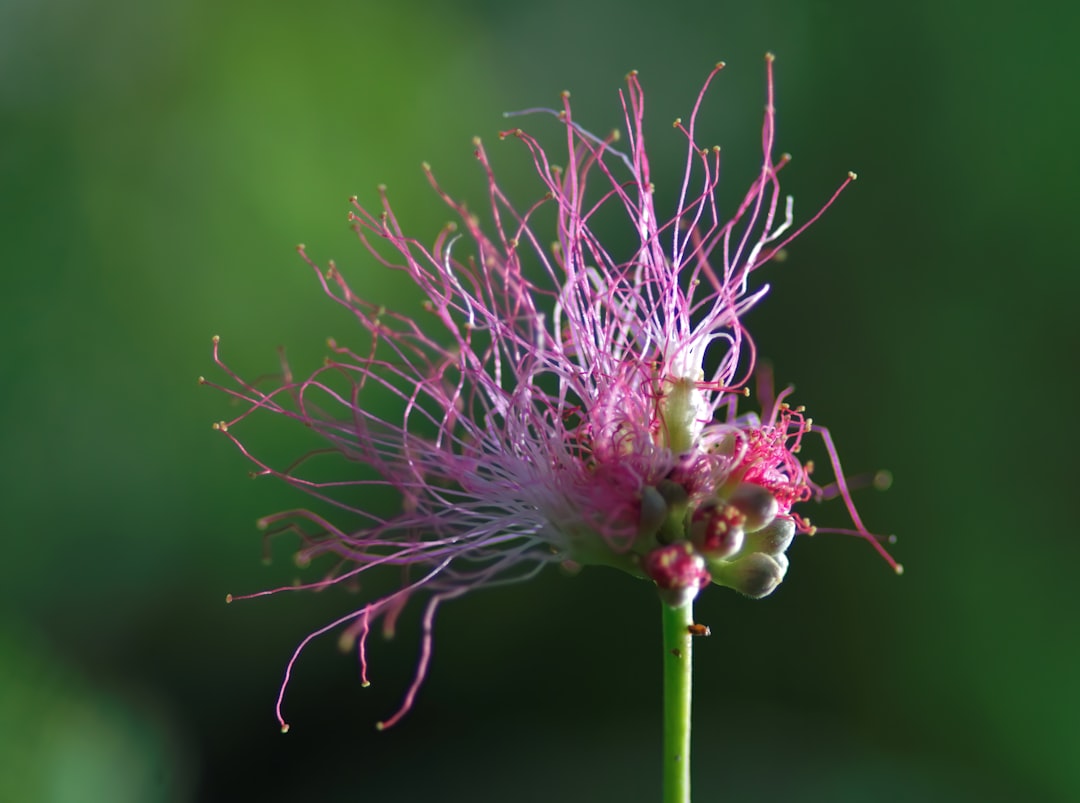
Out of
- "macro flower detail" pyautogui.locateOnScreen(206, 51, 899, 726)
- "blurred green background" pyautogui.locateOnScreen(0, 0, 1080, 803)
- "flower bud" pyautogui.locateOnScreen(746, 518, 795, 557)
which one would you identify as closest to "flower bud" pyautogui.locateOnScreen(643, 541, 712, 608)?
"macro flower detail" pyautogui.locateOnScreen(206, 51, 899, 726)

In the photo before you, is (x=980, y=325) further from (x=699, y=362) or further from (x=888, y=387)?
(x=699, y=362)

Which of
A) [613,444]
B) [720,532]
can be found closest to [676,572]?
[720,532]

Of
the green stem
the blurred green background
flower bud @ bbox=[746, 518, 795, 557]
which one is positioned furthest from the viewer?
the blurred green background

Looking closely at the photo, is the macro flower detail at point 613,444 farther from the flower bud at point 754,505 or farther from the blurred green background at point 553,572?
the blurred green background at point 553,572

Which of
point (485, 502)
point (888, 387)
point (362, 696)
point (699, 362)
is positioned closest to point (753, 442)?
point (699, 362)

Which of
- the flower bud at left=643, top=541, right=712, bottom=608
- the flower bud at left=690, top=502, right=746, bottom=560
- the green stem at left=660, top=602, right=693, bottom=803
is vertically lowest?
the green stem at left=660, top=602, right=693, bottom=803

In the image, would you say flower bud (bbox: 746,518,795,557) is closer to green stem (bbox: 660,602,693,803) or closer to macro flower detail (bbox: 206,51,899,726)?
macro flower detail (bbox: 206,51,899,726)
